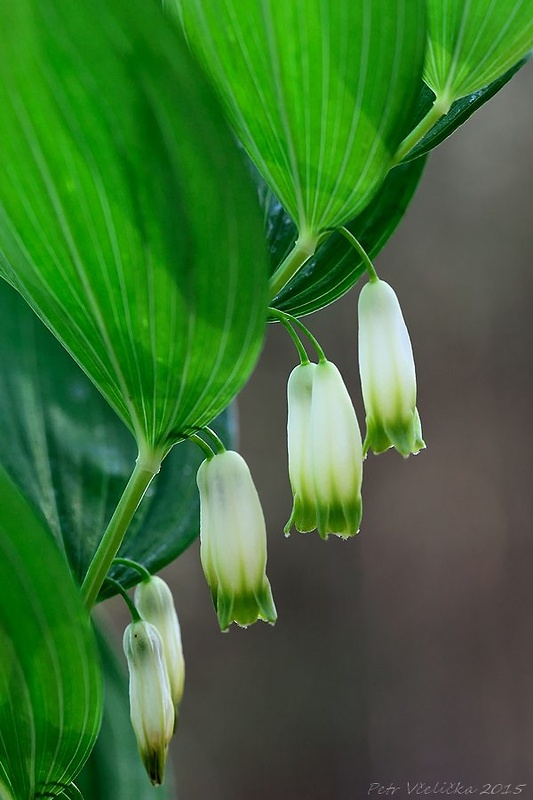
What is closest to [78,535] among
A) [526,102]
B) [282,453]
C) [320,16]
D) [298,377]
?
[298,377]

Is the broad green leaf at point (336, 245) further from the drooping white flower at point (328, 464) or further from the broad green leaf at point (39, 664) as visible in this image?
the broad green leaf at point (39, 664)

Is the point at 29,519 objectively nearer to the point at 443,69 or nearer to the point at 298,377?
the point at 298,377

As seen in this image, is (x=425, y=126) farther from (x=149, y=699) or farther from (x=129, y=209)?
(x=149, y=699)

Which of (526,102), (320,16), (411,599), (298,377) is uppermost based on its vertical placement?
(526,102)

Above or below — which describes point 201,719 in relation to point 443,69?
below

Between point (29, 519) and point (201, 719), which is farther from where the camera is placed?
point (201, 719)

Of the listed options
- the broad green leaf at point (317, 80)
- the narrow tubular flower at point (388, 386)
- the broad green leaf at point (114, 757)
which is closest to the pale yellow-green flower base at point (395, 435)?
the narrow tubular flower at point (388, 386)

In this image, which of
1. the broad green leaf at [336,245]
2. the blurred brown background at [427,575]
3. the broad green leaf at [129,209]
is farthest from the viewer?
the blurred brown background at [427,575]

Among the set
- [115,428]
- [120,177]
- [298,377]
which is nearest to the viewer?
[120,177]
